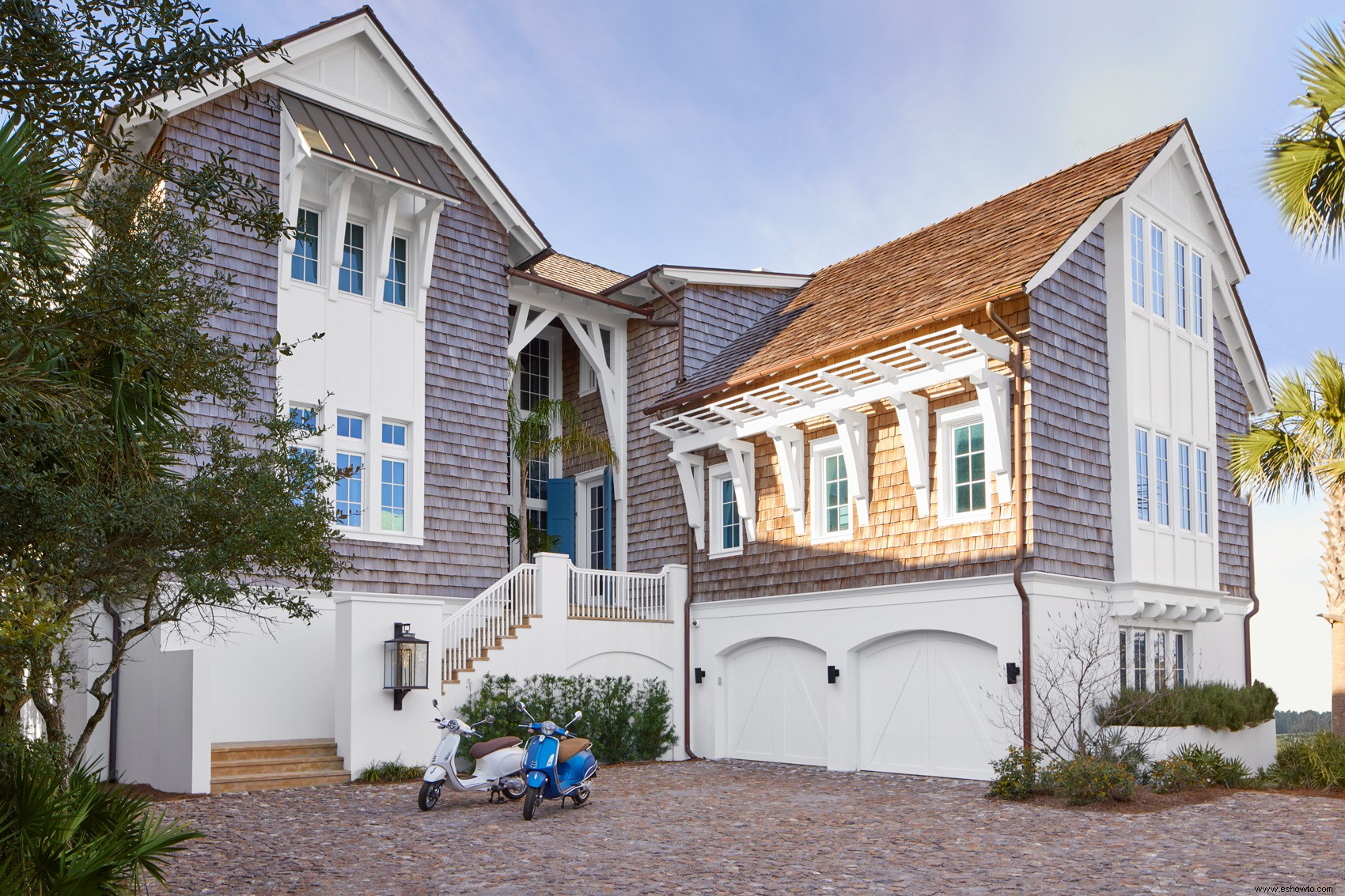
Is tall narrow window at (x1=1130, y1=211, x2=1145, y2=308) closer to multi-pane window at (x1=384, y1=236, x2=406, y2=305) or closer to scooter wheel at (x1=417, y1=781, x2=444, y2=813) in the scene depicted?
multi-pane window at (x1=384, y1=236, x2=406, y2=305)

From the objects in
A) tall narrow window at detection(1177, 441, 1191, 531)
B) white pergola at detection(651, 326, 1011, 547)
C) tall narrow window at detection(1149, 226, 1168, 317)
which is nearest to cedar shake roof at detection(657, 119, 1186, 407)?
white pergola at detection(651, 326, 1011, 547)

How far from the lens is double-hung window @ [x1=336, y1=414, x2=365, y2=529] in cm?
1669

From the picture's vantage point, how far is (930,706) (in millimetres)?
15336

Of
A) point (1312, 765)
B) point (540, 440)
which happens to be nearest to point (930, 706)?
point (1312, 765)

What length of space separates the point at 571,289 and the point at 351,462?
468cm

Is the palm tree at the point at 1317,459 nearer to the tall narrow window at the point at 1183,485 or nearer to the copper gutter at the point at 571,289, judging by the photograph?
the tall narrow window at the point at 1183,485

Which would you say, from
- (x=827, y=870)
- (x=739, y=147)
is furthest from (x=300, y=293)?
(x=827, y=870)

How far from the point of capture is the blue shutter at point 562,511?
2070 cm

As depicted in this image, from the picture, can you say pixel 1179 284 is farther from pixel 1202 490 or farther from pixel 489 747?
pixel 489 747

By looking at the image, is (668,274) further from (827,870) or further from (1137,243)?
(827,870)

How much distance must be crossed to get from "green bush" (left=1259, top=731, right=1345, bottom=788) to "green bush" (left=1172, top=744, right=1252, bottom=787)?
37 centimetres

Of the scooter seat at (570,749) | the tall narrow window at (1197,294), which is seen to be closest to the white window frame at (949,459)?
the tall narrow window at (1197,294)

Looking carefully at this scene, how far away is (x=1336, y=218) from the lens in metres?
13.6

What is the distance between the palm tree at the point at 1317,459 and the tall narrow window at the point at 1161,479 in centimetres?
116
